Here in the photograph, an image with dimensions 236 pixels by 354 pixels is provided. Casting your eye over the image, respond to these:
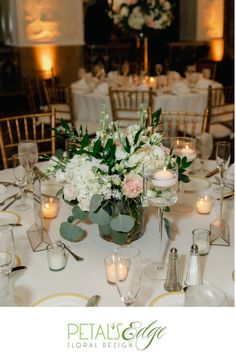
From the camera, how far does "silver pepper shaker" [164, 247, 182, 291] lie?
1.30 meters

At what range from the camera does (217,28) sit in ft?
24.6

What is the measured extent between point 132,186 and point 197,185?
29.6 inches

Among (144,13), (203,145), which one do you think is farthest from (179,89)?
(203,145)

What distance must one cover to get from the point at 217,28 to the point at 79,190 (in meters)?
6.74

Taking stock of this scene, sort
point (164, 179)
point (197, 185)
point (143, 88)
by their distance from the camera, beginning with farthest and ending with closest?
point (143, 88) → point (197, 185) → point (164, 179)

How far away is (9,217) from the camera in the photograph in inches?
70.9

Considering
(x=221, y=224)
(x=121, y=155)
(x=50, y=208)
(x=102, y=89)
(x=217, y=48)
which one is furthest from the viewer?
(x=217, y=48)

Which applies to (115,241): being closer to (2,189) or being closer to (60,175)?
(60,175)

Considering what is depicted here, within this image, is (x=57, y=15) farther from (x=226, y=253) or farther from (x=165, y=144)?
(x=226, y=253)

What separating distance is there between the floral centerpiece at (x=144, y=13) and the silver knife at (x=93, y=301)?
3.96 meters

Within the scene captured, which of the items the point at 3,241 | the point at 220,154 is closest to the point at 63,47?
the point at 220,154

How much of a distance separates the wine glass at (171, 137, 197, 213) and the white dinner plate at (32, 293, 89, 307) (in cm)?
69

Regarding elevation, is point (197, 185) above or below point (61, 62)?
below

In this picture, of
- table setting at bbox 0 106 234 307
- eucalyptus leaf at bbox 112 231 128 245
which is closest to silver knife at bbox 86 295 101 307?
table setting at bbox 0 106 234 307
